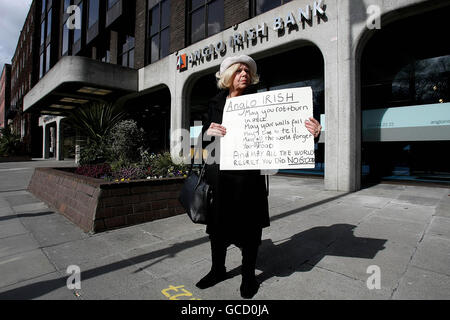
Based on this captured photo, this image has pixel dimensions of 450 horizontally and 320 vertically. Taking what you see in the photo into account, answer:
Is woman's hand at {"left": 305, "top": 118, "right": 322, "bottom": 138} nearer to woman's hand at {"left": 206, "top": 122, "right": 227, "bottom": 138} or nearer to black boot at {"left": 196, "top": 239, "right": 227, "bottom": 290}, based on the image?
woman's hand at {"left": 206, "top": 122, "right": 227, "bottom": 138}

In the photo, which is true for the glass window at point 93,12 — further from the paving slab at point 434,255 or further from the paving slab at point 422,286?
the paving slab at point 422,286

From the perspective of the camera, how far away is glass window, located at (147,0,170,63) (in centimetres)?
1316

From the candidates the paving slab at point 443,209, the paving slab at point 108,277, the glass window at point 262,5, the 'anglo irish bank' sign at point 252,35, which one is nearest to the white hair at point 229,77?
the paving slab at point 108,277

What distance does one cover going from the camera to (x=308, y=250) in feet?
9.48

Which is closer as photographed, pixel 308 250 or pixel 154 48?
pixel 308 250

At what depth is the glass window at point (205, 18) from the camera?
419 inches

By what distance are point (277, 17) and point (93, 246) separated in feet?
27.7

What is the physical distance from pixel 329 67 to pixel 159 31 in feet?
34.1

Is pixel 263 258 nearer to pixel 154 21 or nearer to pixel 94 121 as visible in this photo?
pixel 94 121

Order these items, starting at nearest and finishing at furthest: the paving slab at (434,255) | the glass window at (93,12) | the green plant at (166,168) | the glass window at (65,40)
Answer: the paving slab at (434,255) < the green plant at (166,168) < the glass window at (93,12) < the glass window at (65,40)

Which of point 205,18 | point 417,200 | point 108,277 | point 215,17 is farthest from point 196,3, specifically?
point 108,277

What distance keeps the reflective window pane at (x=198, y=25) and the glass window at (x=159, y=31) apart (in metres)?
2.01
